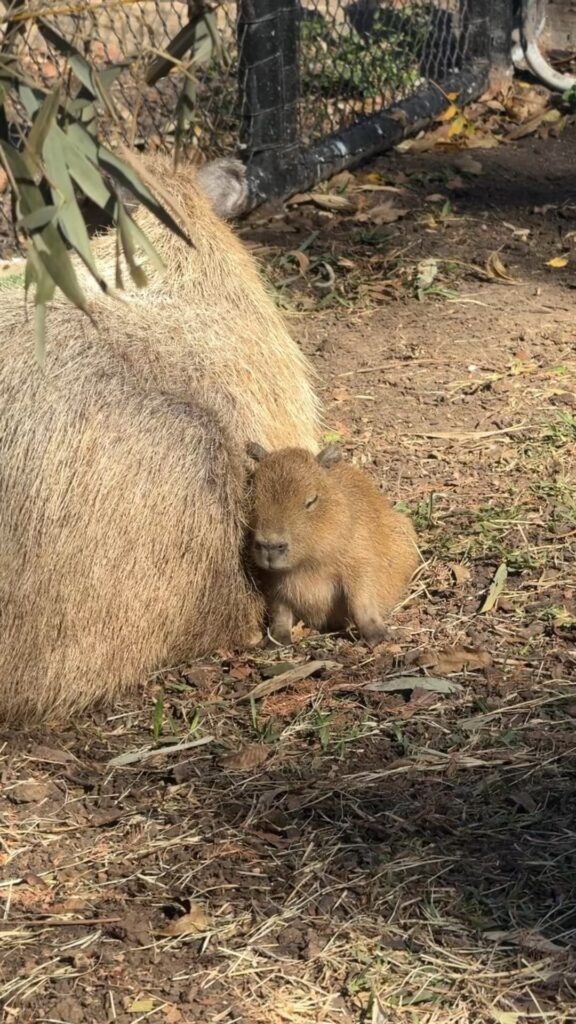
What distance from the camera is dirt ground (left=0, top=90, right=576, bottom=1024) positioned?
244 centimetres

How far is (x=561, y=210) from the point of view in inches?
261

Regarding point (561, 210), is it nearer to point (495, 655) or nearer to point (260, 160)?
point (260, 160)

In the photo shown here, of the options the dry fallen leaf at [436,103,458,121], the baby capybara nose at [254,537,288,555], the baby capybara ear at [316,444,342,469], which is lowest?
the baby capybara nose at [254,537,288,555]

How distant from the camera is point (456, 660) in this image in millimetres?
3475

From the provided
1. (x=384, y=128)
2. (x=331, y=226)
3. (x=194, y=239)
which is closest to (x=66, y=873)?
(x=194, y=239)

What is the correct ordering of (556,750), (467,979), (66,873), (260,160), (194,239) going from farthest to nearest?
(260,160) < (194,239) < (556,750) < (66,873) < (467,979)

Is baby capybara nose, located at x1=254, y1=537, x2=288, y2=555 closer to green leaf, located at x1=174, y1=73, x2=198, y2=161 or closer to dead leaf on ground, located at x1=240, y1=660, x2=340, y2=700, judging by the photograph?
dead leaf on ground, located at x1=240, y1=660, x2=340, y2=700

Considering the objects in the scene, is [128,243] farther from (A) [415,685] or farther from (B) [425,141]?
(B) [425,141]

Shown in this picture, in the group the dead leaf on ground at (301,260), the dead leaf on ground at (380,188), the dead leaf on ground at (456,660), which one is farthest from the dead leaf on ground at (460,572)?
the dead leaf on ground at (380,188)

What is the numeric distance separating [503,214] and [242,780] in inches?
165

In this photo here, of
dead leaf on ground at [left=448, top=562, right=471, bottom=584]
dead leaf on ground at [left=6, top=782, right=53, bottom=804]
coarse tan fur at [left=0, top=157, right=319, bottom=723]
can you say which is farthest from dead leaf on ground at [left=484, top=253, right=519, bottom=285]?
dead leaf on ground at [left=6, top=782, right=53, bottom=804]

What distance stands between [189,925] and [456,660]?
115cm

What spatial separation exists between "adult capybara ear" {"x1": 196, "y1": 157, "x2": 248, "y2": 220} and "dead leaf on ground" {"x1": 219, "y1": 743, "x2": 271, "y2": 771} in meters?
3.38

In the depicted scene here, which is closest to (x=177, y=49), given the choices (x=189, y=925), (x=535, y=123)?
(x=189, y=925)
